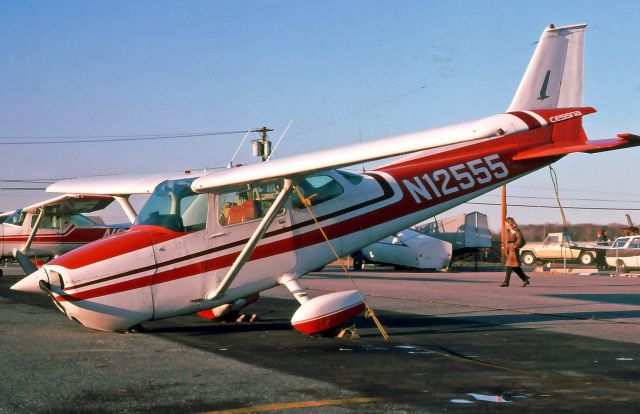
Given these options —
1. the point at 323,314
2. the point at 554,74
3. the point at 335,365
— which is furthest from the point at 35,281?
the point at 554,74

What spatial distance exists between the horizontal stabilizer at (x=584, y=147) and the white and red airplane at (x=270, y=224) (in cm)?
3

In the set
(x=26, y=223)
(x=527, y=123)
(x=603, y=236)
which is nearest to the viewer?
(x=527, y=123)

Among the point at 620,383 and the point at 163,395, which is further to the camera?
the point at 620,383

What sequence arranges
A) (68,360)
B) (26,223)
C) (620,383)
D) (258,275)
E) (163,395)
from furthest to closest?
(26,223) < (258,275) < (68,360) < (620,383) < (163,395)

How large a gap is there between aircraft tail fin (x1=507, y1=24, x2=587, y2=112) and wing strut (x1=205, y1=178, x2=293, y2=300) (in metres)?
6.20

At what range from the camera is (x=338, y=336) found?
10.6 m

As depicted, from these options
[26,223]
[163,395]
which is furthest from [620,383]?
[26,223]

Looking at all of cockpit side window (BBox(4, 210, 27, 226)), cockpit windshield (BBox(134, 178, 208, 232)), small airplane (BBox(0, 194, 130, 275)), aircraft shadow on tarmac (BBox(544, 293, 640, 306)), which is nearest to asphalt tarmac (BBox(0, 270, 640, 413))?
cockpit windshield (BBox(134, 178, 208, 232))

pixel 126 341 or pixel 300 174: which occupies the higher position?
pixel 300 174

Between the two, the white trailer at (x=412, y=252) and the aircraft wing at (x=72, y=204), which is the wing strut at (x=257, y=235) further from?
the white trailer at (x=412, y=252)

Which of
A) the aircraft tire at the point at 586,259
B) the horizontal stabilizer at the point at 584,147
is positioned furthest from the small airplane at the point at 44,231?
the aircraft tire at the point at 586,259

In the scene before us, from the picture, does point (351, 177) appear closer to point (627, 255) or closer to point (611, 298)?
point (611, 298)

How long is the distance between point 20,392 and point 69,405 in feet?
2.49

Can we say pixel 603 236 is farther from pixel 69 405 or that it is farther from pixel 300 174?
pixel 69 405
